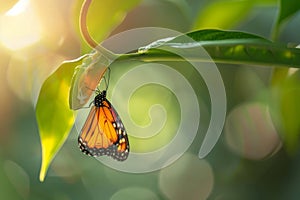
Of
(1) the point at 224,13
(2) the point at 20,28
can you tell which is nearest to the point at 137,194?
(2) the point at 20,28

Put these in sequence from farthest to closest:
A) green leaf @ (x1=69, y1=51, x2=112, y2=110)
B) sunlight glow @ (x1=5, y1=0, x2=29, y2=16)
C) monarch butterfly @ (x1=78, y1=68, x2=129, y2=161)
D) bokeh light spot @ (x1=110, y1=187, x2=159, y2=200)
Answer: bokeh light spot @ (x1=110, y1=187, x2=159, y2=200) → sunlight glow @ (x1=5, y1=0, x2=29, y2=16) → monarch butterfly @ (x1=78, y1=68, x2=129, y2=161) → green leaf @ (x1=69, y1=51, x2=112, y2=110)

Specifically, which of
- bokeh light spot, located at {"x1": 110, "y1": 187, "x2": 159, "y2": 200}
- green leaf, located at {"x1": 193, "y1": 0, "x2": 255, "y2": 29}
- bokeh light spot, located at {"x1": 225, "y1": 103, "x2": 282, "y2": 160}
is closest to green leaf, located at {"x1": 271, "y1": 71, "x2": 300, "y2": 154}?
green leaf, located at {"x1": 193, "y1": 0, "x2": 255, "y2": 29}

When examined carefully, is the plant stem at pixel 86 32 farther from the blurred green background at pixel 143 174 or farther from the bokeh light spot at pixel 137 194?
the bokeh light spot at pixel 137 194

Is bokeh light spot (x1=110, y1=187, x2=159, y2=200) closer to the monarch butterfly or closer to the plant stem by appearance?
the monarch butterfly

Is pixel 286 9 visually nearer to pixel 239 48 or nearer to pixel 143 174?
pixel 239 48

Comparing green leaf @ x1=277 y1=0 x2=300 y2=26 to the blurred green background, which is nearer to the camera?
green leaf @ x1=277 y1=0 x2=300 y2=26

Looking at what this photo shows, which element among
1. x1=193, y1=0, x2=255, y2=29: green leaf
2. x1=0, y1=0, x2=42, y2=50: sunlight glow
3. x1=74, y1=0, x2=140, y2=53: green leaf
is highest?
x1=193, y1=0, x2=255, y2=29: green leaf
